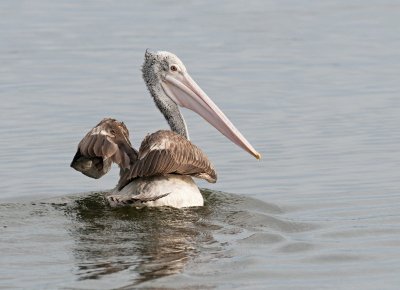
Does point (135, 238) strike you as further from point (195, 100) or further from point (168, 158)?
point (195, 100)

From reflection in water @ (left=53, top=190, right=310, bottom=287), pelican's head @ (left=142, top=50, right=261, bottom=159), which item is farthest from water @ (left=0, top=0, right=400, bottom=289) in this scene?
pelican's head @ (left=142, top=50, right=261, bottom=159)

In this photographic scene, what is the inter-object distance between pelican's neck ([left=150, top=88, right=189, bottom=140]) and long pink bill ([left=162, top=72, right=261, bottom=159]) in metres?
0.05

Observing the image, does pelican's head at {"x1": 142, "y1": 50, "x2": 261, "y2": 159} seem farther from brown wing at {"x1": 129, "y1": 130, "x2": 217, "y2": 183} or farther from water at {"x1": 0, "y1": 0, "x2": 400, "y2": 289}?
brown wing at {"x1": 129, "y1": 130, "x2": 217, "y2": 183}

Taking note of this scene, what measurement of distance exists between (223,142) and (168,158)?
3.49 meters

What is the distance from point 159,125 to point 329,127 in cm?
174

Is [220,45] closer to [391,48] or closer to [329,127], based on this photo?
[391,48]

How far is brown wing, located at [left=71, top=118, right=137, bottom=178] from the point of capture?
865cm

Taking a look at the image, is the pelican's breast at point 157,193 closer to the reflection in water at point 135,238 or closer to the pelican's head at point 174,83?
the reflection in water at point 135,238

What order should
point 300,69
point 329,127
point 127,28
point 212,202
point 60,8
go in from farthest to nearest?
point 60,8, point 127,28, point 300,69, point 329,127, point 212,202

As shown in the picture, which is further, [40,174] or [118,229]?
[40,174]

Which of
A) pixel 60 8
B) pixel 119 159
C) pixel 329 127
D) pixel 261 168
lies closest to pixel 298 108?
pixel 329 127

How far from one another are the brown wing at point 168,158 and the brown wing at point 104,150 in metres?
0.20

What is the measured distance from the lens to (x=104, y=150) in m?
8.63

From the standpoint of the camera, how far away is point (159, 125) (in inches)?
491
